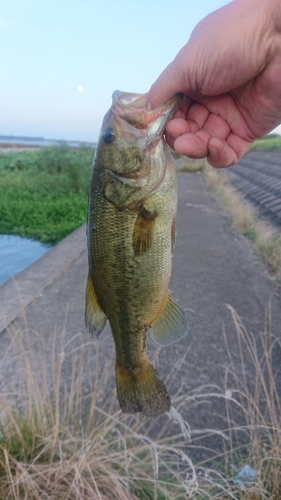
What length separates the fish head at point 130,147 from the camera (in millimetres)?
1754

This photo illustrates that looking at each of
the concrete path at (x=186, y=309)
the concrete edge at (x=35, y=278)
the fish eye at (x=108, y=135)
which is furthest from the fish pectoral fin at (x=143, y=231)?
the concrete edge at (x=35, y=278)

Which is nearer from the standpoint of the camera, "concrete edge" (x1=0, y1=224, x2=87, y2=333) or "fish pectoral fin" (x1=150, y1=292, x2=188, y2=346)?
"fish pectoral fin" (x1=150, y1=292, x2=188, y2=346)

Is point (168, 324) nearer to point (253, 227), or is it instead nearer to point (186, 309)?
point (186, 309)

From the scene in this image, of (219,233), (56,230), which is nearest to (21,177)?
(56,230)

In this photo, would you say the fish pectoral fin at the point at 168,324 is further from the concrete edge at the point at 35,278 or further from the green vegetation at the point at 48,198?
the green vegetation at the point at 48,198

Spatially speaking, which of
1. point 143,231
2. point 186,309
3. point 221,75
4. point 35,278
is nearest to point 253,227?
point 35,278

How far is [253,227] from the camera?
393 inches

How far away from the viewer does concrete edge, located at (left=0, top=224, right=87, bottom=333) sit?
5438 millimetres

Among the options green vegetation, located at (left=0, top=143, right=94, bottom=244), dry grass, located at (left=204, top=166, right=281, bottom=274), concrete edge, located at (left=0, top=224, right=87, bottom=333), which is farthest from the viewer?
green vegetation, located at (left=0, top=143, right=94, bottom=244)

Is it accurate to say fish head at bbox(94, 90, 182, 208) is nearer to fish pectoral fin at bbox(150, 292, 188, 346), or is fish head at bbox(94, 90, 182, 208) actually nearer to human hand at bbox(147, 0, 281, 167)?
human hand at bbox(147, 0, 281, 167)

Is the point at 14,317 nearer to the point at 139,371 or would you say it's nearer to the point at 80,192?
the point at 139,371

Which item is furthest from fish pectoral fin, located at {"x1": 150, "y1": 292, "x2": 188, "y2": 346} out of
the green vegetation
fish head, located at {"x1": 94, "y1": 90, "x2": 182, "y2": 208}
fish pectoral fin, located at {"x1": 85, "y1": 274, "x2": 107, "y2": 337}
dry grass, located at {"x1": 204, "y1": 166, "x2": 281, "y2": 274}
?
the green vegetation

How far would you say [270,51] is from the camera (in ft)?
6.29

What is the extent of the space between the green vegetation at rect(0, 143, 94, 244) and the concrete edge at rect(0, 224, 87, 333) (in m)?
2.58
